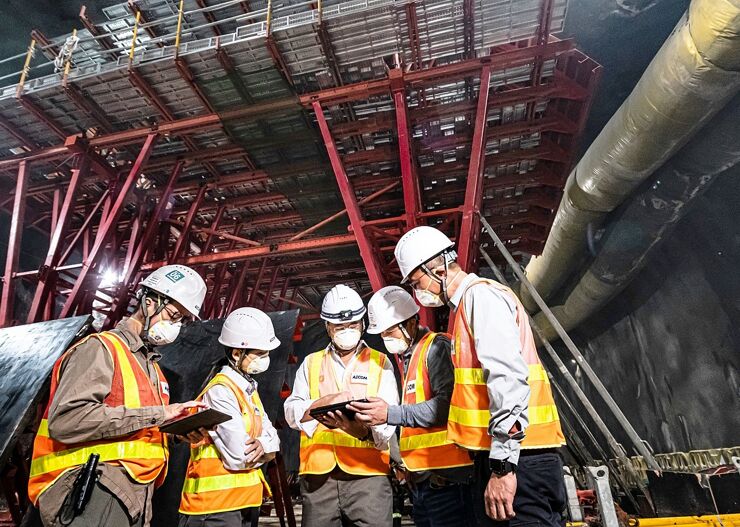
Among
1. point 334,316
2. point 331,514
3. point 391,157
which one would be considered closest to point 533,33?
point 391,157

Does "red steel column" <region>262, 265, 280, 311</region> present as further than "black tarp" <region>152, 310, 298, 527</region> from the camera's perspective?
Yes

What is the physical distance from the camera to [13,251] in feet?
22.2

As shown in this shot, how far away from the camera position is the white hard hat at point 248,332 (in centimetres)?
318

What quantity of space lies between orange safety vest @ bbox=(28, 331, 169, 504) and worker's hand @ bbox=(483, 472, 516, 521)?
1964 millimetres

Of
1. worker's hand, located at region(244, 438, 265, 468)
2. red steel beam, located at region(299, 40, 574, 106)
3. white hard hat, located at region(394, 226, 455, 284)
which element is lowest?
worker's hand, located at region(244, 438, 265, 468)

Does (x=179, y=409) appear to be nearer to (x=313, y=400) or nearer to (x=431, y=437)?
(x=313, y=400)

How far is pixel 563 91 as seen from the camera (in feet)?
19.7

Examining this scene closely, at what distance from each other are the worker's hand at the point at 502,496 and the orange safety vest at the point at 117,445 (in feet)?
6.44

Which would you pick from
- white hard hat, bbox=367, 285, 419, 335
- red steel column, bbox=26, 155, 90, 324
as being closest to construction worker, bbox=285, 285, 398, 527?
white hard hat, bbox=367, 285, 419, 335

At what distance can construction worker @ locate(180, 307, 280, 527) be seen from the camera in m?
2.50

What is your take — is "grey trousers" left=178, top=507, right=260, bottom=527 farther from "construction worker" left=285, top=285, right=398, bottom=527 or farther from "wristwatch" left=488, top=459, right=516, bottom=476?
"wristwatch" left=488, top=459, right=516, bottom=476

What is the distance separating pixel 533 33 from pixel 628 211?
3.04 metres

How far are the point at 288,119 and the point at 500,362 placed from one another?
5.84 meters

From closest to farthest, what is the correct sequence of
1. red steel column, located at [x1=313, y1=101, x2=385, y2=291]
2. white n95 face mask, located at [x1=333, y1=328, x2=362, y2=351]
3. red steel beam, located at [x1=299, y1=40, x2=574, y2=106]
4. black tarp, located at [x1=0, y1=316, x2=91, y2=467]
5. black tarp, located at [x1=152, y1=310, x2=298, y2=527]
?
white n95 face mask, located at [x1=333, y1=328, x2=362, y2=351], black tarp, located at [x1=0, y1=316, x2=91, y2=467], black tarp, located at [x1=152, y1=310, x2=298, y2=527], red steel beam, located at [x1=299, y1=40, x2=574, y2=106], red steel column, located at [x1=313, y1=101, x2=385, y2=291]
